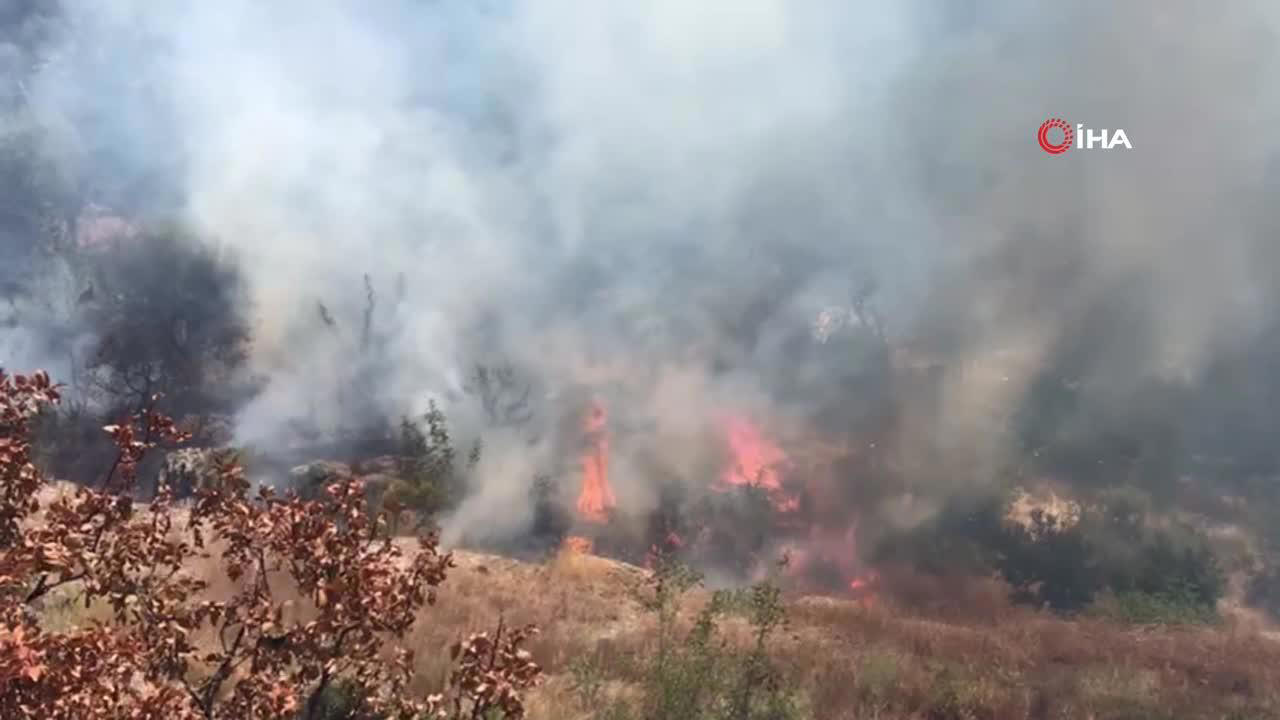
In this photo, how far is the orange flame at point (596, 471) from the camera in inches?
1251

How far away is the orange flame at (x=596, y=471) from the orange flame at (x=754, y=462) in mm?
5153

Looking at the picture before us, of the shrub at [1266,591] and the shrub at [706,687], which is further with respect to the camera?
the shrub at [1266,591]

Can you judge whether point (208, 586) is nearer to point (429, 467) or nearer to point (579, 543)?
point (579, 543)

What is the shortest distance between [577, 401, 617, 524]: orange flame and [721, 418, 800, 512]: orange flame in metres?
5.15

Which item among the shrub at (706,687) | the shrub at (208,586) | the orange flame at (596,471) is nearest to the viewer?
the shrub at (208,586)

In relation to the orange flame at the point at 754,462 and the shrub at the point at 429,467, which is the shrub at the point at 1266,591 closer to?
the orange flame at the point at 754,462

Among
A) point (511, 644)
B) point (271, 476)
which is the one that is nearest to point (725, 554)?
point (271, 476)

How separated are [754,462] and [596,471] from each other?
7.23m

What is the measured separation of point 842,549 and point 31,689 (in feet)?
103

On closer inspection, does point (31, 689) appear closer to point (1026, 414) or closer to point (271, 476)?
point (271, 476)

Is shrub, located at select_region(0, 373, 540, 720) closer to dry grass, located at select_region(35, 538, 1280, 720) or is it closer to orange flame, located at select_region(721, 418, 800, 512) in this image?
dry grass, located at select_region(35, 538, 1280, 720)

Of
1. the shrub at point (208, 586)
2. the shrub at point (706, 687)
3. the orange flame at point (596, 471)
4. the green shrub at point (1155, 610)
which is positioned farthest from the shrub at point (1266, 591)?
the shrub at point (208, 586)

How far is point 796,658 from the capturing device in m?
10.3

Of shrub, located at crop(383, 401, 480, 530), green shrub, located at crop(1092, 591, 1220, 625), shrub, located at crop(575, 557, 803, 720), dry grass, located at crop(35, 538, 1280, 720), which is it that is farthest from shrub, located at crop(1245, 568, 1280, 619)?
shrub, located at crop(575, 557, 803, 720)
